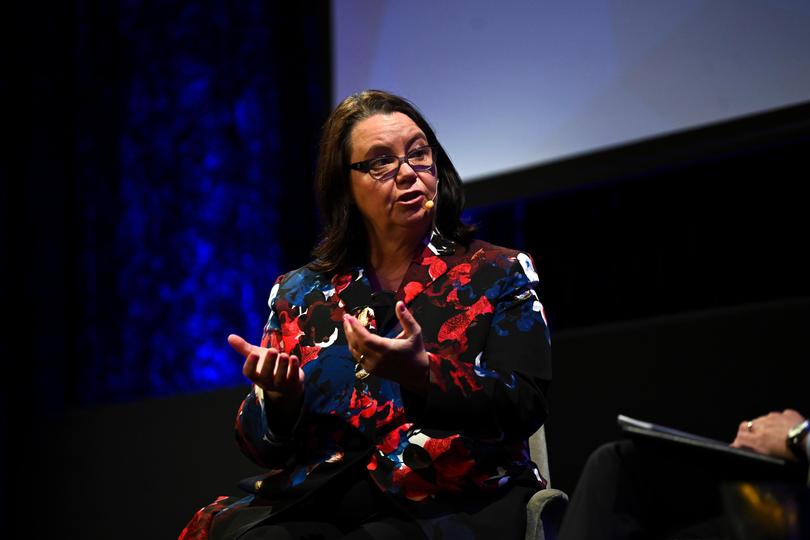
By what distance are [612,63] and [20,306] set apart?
2360 millimetres

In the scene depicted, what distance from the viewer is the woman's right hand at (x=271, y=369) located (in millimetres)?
1376

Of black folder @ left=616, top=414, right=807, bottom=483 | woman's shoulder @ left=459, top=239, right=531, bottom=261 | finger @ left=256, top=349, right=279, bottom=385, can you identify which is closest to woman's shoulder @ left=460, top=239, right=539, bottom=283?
woman's shoulder @ left=459, top=239, right=531, bottom=261

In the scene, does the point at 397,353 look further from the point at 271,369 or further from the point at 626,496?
the point at 626,496

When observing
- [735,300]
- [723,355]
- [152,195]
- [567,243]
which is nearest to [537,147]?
[567,243]

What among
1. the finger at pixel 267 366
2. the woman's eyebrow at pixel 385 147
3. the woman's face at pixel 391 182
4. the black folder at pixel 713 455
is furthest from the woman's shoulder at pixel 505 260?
the black folder at pixel 713 455

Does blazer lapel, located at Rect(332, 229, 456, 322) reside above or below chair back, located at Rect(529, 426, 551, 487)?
above

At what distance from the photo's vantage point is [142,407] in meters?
2.79

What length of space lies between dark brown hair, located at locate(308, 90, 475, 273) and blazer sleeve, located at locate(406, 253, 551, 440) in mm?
246

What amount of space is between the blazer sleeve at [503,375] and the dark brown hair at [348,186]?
246mm

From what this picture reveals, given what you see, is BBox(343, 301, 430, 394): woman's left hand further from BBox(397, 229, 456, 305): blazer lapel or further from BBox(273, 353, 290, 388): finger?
BBox(397, 229, 456, 305): blazer lapel

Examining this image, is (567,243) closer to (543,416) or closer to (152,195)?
(543,416)

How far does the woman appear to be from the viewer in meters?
1.36

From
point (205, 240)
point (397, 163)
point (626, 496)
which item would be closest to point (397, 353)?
point (626, 496)

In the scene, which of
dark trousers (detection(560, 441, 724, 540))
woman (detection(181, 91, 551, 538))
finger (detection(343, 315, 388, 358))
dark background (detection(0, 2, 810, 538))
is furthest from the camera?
dark background (detection(0, 2, 810, 538))
